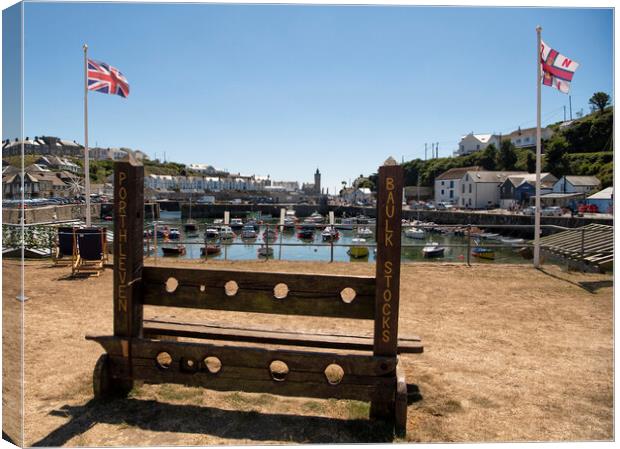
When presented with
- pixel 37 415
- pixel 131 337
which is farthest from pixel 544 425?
pixel 37 415

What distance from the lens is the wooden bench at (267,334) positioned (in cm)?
323

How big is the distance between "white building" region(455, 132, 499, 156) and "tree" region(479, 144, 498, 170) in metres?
21.9

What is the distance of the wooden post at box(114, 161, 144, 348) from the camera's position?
3461 mm

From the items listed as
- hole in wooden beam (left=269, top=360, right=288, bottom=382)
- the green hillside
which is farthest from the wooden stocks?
the green hillside

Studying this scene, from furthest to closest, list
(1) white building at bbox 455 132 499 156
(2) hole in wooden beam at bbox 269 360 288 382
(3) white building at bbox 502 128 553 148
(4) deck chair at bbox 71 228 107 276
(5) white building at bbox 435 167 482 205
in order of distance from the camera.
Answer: (1) white building at bbox 455 132 499 156
(3) white building at bbox 502 128 553 148
(5) white building at bbox 435 167 482 205
(4) deck chair at bbox 71 228 107 276
(2) hole in wooden beam at bbox 269 360 288 382

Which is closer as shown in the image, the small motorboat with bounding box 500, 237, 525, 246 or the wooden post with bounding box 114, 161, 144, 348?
the wooden post with bounding box 114, 161, 144, 348

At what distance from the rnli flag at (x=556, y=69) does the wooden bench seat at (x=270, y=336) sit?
926cm

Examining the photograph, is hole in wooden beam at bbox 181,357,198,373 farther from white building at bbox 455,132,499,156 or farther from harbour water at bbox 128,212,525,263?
white building at bbox 455,132,499,156

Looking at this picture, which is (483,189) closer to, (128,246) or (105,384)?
(128,246)

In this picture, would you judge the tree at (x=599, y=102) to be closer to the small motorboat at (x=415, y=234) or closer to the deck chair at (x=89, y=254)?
the small motorboat at (x=415, y=234)

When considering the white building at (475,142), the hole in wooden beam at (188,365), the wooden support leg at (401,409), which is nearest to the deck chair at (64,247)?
the hole in wooden beam at (188,365)

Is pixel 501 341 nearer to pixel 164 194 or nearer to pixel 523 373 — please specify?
pixel 523 373

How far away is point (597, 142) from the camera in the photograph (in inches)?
2906

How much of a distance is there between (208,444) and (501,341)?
3799 mm
